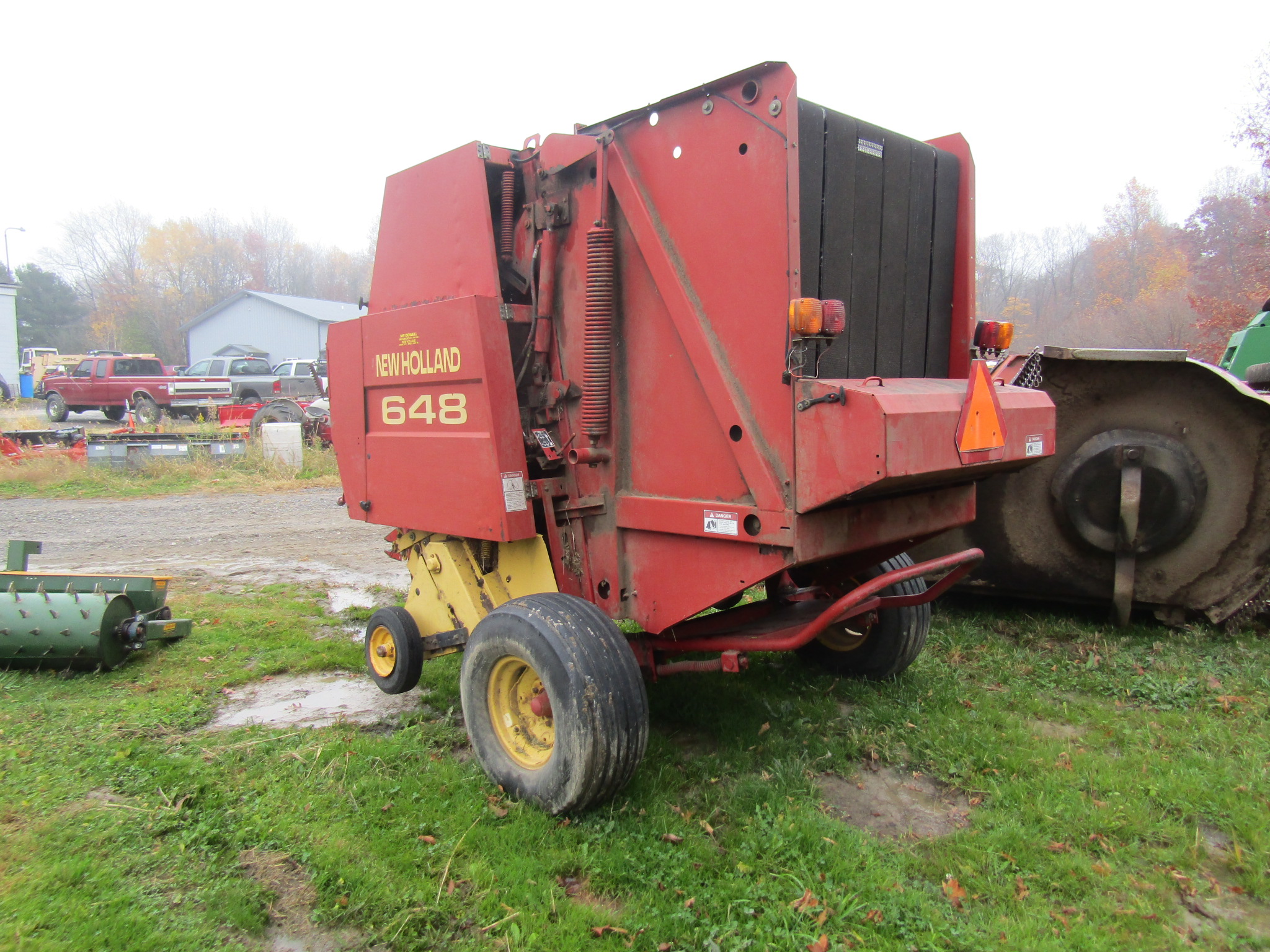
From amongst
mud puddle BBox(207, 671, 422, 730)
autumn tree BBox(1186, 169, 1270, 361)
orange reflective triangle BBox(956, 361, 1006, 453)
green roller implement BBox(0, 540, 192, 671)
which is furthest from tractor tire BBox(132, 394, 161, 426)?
autumn tree BBox(1186, 169, 1270, 361)

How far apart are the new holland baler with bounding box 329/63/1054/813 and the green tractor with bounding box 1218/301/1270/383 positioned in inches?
196

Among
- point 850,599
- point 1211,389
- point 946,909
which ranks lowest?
point 946,909

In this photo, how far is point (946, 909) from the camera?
2570 millimetres

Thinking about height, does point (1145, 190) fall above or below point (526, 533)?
above

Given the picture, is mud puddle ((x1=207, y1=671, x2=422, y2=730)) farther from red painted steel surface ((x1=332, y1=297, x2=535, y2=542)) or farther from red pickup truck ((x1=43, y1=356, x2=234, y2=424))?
red pickup truck ((x1=43, y1=356, x2=234, y2=424))

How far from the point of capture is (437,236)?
402cm

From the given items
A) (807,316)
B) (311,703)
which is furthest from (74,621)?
(807,316)

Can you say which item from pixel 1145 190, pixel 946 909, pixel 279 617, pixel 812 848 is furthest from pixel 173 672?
pixel 1145 190

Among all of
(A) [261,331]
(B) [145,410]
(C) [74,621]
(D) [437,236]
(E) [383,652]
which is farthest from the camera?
(A) [261,331]

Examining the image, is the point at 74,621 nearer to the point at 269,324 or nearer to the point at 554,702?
the point at 554,702

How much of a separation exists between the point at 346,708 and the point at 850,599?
Answer: 289cm

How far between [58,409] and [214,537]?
19.8m

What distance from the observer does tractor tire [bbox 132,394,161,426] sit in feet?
75.2

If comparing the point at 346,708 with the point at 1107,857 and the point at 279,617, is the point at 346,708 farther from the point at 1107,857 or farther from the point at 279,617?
the point at 1107,857
